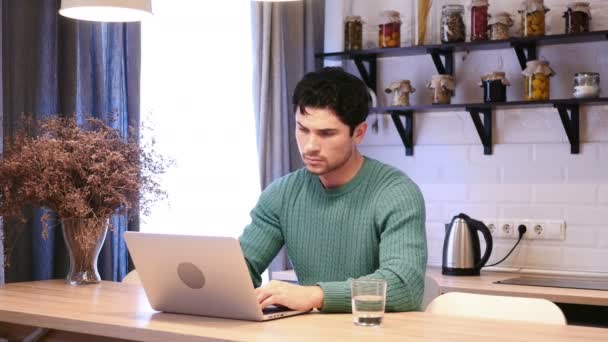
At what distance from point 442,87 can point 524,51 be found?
35cm

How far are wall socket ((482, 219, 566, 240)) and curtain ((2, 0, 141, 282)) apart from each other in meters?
1.45

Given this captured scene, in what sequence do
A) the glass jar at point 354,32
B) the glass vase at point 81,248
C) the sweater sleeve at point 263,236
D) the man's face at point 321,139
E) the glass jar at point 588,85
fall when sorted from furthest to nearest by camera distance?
the glass jar at point 354,32 → the glass jar at point 588,85 → the glass vase at point 81,248 → the sweater sleeve at point 263,236 → the man's face at point 321,139

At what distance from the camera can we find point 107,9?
2602 millimetres

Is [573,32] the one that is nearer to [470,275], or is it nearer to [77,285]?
[470,275]

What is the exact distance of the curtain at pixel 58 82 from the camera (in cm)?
299

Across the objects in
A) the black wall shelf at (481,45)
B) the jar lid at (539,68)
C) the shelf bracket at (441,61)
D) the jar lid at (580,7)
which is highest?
the jar lid at (580,7)

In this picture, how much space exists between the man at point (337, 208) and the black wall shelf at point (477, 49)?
4.27 feet

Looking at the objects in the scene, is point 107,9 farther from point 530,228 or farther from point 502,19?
point 530,228

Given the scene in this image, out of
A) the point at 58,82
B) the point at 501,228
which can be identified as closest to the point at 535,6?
the point at 501,228

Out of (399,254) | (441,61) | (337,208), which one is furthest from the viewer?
(441,61)

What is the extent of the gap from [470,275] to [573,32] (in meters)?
1.00

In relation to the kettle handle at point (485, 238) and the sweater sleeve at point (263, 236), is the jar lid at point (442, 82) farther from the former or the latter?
the sweater sleeve at point (263, 236)

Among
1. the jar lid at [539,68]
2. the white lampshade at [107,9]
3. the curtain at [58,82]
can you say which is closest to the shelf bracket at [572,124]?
the jar lid at [539,68]

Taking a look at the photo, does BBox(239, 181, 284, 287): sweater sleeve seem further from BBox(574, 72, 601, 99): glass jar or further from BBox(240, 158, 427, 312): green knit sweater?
BBox(574, 72, 601, 99): glass jar
